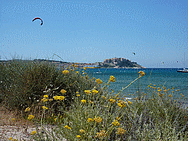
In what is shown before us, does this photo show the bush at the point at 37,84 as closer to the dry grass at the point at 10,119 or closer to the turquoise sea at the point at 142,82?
the dry grass at the point at 10,119

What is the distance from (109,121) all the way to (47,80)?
97.8 inches

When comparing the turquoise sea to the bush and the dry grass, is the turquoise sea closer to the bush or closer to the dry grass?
the bush

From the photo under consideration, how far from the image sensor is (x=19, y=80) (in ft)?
15.6

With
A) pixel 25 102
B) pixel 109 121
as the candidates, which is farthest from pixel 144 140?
pixel 25 102

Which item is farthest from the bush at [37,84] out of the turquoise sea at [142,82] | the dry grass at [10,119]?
the turquoise sea at [142,82]

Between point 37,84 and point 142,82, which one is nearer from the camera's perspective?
point 37,84

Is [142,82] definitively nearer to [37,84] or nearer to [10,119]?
[37,84]

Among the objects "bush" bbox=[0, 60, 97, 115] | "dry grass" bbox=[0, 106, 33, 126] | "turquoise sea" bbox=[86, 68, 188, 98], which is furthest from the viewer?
"turquoise sea" bbox=[86, 68, 188, 98]

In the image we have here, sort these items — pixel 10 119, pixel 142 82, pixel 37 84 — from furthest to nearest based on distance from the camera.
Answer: pixel 142 82, pixel 37 84, pixel 10 119

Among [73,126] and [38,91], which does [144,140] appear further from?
[38,91]

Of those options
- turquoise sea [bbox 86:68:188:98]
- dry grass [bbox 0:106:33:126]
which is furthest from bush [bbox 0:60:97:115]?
turquoise sea [bbox 86:68:188:98]

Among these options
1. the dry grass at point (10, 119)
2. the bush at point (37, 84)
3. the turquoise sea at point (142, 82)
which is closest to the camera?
the dry grass at point (10, 119)

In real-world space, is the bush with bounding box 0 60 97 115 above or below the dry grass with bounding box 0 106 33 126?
above

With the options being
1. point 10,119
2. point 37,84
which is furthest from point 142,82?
point 10,119
